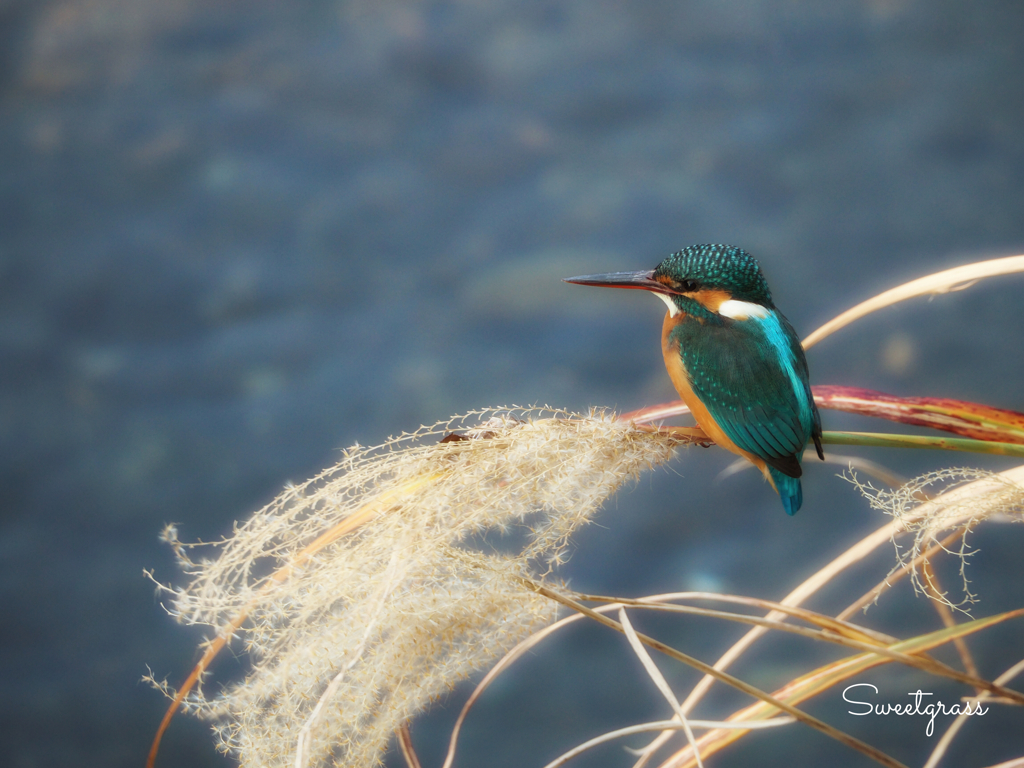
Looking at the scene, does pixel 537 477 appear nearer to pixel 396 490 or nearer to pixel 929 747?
pixel 396 490

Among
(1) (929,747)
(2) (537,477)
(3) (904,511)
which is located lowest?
(1) (929,747)

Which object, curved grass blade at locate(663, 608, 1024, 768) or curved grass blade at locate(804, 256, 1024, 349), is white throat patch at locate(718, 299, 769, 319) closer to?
curved grass blade at locate(804, 256, 1024, 349)

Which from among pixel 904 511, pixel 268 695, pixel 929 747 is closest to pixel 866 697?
pixel 929 747

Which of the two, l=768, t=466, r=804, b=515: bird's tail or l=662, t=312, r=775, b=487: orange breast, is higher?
l=662, t=312, r=775, b=487: orange breast

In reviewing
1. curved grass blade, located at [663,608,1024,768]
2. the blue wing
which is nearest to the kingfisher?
the blue wing

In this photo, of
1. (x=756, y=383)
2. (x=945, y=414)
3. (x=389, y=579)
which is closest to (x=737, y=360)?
(x=756, y=383)

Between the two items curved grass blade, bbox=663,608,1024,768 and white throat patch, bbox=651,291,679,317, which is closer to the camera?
curved grass blade, bbox=663,608,1024,768

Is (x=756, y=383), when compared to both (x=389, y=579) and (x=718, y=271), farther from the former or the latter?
(x=389, y=579)
